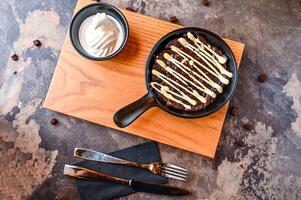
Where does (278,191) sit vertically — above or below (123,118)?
below

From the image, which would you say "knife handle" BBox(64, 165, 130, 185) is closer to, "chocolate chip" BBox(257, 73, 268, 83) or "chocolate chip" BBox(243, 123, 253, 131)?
"chocolate chip" BBox(243, 123, 253, 131)

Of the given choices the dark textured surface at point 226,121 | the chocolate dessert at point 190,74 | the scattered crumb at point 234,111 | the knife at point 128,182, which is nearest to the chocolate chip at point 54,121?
the dark textured surface at point 226,121

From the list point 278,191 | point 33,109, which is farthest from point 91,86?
point 278,191

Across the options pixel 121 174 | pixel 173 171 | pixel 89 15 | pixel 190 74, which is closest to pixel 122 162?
pixel 121 174

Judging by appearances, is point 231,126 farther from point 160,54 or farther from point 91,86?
point 91,86

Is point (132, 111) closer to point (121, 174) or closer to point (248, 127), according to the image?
point (121, 174)
